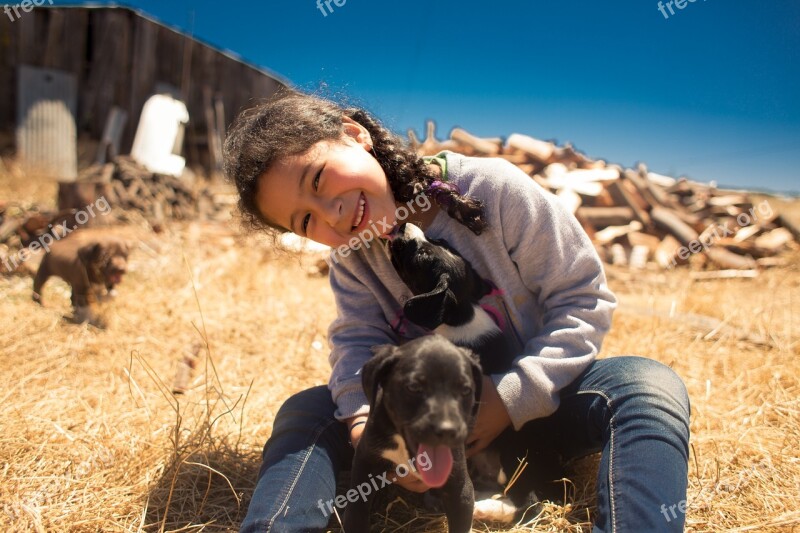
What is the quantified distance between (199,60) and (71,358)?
40.4 feet

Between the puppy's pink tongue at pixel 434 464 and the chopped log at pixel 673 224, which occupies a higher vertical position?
the puppy's pink tongue at pixel 434 464

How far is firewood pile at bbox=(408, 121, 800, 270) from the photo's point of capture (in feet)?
24.2

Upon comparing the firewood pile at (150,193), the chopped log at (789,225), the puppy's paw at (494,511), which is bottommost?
the firewood pile at (150,193)

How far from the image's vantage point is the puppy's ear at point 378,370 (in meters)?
1.73

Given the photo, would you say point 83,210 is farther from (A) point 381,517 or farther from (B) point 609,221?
(B) point 609,221

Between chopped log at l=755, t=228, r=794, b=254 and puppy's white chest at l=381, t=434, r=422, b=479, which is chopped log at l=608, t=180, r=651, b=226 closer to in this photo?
chopped log at l=755, t=228, r=794, b=254

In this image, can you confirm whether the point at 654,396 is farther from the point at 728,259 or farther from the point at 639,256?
the point at 728,259

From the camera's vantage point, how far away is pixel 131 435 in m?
2.57

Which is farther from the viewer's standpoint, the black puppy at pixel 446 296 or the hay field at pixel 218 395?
the hay field at pixel 218 395

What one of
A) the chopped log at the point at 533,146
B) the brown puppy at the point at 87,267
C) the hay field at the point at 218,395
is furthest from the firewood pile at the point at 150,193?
the chopped log at the point at 533,146

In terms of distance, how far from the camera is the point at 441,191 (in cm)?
217

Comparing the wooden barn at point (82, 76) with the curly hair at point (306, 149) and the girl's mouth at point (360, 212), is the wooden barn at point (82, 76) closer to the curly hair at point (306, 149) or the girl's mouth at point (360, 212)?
the curly hair at point (306, 149)

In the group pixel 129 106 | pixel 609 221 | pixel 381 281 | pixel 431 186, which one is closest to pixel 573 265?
pixel 431 186

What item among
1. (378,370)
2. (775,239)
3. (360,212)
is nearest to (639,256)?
(775,239)
